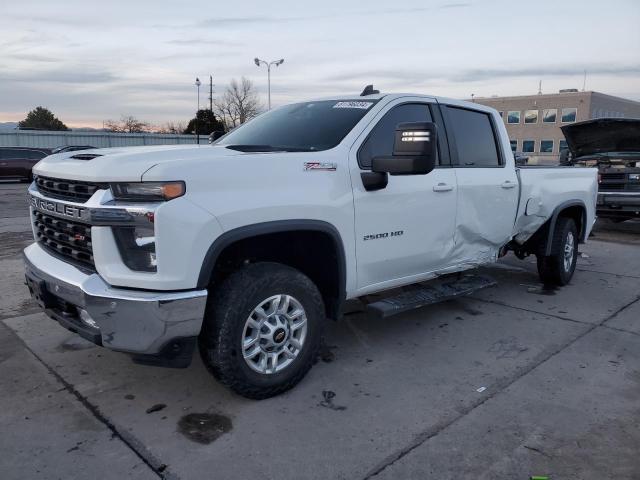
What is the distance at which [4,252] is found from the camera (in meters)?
8.26

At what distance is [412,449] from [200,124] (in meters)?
49.4

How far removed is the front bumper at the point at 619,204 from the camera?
9.91m

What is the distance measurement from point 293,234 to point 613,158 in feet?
29.3

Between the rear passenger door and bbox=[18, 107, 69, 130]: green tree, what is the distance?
6494 cm

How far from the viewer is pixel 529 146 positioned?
69.1 meters

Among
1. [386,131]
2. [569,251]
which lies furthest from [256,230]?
[569,251]

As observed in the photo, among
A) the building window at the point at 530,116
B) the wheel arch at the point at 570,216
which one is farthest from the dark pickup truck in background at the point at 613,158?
the building window at the point at 530,116

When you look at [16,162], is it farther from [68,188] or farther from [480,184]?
[480,184]

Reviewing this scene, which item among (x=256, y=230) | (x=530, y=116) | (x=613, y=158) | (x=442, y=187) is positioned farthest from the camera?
(x=530, y=116)

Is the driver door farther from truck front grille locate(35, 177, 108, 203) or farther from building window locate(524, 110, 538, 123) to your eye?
building window locate(524, 110, 538, 123)

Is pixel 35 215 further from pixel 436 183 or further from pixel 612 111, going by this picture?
pixel 612 111

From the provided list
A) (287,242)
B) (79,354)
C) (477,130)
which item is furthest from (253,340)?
(477,130)

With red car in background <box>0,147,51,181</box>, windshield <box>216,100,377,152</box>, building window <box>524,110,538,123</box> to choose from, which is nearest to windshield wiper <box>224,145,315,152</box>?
windshield <box>216,100,377,152</box>

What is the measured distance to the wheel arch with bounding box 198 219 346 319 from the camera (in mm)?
3117
